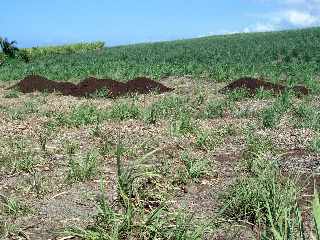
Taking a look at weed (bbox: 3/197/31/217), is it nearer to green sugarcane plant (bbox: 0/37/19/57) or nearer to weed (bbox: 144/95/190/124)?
weed (bbox: 144/95/190/124)

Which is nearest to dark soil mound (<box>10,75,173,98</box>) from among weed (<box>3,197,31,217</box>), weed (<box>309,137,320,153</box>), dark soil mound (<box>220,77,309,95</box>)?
dark soil mound (<box>220,77,309,95</box>)

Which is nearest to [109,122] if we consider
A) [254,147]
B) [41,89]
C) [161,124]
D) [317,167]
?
[161,124]

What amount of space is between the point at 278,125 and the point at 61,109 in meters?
5.52

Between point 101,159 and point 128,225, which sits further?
point 101,159

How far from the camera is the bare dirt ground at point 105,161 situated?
569cm

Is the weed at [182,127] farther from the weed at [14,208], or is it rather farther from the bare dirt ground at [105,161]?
the weed at [14,208]

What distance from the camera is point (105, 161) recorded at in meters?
7.85

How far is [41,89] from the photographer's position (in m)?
18.6

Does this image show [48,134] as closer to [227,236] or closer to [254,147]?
[254,147]

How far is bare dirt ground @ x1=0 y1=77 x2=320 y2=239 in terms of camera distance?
18.7ft

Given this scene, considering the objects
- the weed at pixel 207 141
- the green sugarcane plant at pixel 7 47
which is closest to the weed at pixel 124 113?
the weed at pixel 207 141

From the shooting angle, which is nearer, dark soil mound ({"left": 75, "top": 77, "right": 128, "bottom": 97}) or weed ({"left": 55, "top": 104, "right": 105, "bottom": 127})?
weed ({"left": 55, "top": 104, "right": 105, "bottom": 127})

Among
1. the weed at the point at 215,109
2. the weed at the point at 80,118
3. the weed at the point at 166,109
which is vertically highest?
the weed at the point at 80,118

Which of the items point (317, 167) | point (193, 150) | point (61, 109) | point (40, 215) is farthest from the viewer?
point (61, 109)
